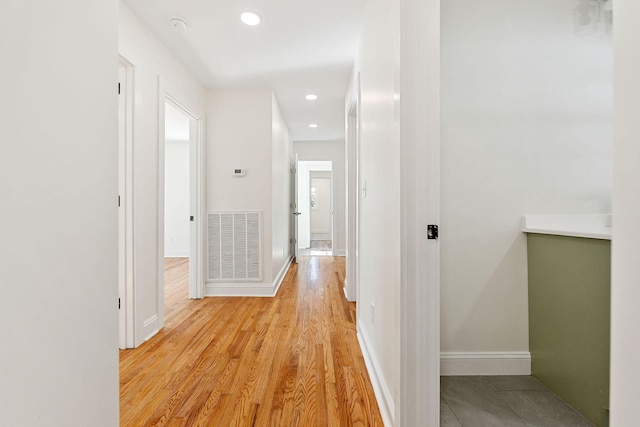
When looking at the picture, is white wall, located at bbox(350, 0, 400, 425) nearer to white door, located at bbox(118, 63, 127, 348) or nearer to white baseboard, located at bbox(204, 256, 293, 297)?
white baseboard, located at bbox(204, 256, 293, 297)

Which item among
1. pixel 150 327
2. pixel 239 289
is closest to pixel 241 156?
pixel 239 289

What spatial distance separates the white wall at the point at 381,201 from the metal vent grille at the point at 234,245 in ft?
5.30

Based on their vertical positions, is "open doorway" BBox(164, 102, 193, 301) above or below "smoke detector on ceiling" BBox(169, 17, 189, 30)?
below

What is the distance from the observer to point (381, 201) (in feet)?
5.28

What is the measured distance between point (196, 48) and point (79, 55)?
214 centimetres

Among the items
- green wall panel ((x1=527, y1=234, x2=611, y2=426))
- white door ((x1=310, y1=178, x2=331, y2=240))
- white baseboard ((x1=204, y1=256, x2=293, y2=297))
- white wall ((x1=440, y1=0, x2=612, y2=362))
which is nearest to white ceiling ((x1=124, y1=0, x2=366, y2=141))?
white wall ((x1=440, y1=0, x2=612, y2=362))

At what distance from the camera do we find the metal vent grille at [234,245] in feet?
11.5

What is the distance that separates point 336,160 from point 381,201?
4.98m

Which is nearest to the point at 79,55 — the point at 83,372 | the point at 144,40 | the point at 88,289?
the point at 88,289

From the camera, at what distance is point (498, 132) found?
184cm

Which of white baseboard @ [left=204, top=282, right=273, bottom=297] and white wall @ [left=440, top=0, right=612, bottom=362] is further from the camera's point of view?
white baseboard @ [left=204, top=282, right=273, bottom=297]

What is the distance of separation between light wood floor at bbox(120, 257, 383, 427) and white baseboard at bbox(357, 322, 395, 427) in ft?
0.14

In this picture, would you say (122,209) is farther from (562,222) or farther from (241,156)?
(562,222)

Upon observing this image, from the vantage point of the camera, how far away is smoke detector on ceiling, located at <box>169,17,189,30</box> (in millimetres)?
2262
